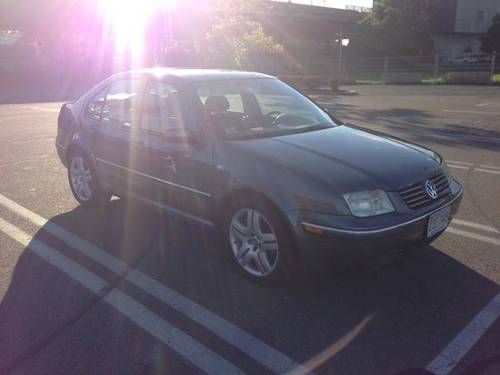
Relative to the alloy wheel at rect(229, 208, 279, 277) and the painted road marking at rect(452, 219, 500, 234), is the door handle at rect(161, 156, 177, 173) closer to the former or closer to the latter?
the alloy wheel at rect(229, 208, 279, 277)

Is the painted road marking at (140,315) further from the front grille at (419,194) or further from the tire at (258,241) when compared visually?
the front grille at (419,194)

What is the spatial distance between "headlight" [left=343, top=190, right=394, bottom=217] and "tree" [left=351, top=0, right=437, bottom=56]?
56142 millimetres

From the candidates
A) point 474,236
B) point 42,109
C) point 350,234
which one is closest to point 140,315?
point 350,234

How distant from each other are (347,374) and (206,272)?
5.09 feet

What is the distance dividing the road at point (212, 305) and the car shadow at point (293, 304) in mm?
10

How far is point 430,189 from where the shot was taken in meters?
3.66

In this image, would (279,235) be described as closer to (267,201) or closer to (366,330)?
(267,201)

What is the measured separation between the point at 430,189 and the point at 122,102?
2.94m

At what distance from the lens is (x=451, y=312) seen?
3.38 m

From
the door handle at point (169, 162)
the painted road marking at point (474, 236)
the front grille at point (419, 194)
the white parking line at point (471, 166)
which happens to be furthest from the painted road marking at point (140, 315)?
the white parking line at point (471, 166)

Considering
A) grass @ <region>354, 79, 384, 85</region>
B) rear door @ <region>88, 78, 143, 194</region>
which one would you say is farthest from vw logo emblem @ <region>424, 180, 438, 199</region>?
grass @ <region>354, 79, 384, 85</region>

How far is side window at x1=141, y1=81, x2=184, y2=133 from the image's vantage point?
434 centimetres

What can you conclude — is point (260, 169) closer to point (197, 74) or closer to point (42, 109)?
point (197, 74)

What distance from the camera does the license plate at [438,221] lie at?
140 inches
